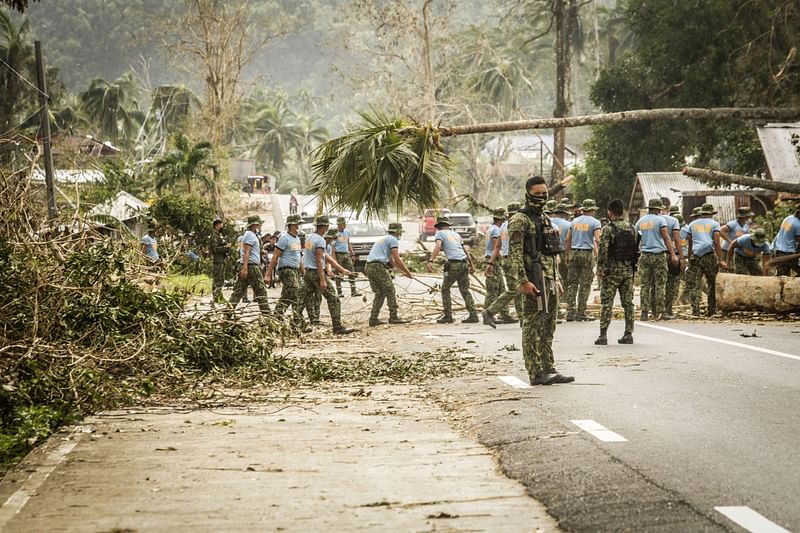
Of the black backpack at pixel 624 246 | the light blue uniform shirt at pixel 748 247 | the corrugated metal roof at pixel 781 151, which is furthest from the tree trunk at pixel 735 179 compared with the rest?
the corrugated metal roof at pixel 781 151

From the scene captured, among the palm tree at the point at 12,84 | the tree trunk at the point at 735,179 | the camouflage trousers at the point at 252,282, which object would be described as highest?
the palm tree at the point at 12,84

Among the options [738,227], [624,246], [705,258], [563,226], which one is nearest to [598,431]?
[624,246]

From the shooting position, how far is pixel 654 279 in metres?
16.5

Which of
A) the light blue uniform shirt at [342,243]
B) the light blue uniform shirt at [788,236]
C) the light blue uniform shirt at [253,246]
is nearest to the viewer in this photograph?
the light blue uniform shirt at [788,236]

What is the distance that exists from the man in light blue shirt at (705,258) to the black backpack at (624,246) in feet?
15.8

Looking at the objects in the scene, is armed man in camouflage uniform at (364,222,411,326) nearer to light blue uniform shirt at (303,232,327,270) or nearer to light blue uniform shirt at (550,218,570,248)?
light blue uniform shirt at (303,232,327,270)

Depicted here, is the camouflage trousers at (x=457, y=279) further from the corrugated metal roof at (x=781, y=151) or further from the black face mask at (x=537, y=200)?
the corrugated metal roof at (x=781, y=151)

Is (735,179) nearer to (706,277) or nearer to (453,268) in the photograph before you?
(706,277)

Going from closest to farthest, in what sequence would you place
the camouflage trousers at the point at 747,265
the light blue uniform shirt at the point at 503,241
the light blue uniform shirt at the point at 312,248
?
1. the light blue uniform shirt at the point at 503,241
2. the light blue uniform shirt at the point at 312,248
3. the camouflage trousers at the point at 747,265

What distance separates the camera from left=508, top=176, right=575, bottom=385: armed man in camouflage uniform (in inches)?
389

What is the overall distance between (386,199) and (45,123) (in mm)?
10607

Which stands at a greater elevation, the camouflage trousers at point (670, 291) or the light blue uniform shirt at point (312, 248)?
the light blue uniform shirt at point (312, 248)

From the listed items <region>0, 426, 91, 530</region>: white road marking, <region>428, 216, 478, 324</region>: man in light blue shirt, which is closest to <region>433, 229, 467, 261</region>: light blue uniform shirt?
<region>428, 216, 478, 324</region>: man in light blue shirt

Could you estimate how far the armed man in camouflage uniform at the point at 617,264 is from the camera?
523 inches
